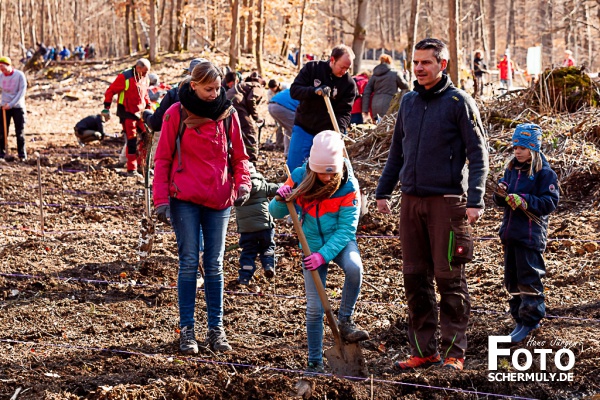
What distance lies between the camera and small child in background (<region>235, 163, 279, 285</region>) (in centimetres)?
731

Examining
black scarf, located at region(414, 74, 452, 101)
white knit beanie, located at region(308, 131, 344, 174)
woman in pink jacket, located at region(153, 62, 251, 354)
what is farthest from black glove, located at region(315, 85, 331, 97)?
white knit beanie, located at region(308, 131, 344, 174)

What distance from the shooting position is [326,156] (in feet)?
15.8

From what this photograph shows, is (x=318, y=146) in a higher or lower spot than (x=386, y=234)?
higher

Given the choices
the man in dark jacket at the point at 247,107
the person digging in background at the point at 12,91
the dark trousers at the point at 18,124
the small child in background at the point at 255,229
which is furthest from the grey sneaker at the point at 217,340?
the dark trousers at the point at 18,124

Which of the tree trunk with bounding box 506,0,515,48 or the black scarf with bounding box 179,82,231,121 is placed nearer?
the black scarf with bounding box 179,82,231,121

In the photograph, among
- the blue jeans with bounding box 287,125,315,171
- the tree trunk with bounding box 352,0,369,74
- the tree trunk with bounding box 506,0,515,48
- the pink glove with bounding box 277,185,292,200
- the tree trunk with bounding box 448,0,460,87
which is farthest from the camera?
the tree trunk with bounding box 506,0,515,48

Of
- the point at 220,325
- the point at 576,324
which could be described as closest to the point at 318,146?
the point at 220,325

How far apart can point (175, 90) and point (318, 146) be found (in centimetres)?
353

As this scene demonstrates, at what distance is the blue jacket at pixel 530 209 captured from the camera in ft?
17.7

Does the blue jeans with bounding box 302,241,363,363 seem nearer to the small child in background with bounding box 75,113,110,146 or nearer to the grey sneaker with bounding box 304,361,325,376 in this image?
the grey sneaker with bounding box 304,361,325,376

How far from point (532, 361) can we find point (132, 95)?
9.19 m

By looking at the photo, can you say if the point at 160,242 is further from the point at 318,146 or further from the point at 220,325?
the point at 318,146

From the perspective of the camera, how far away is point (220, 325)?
18.1 ft

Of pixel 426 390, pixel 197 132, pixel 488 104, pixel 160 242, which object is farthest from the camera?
pixel 488 104
